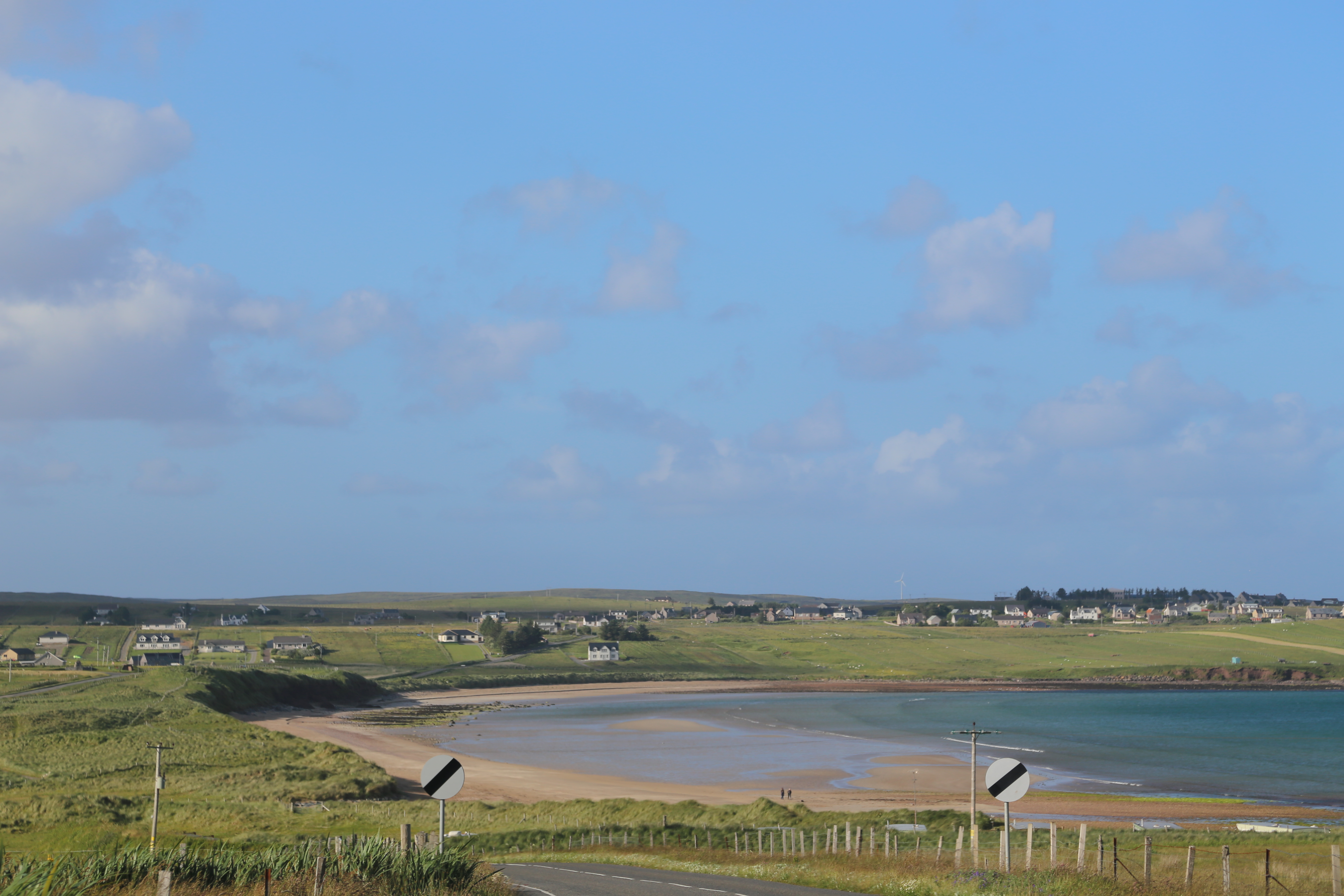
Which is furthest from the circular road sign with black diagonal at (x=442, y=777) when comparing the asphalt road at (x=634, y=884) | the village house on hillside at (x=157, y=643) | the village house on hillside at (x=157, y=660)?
the village house on hillside at (x=157, y=643)

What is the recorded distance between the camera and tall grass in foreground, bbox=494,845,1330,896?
800 inches

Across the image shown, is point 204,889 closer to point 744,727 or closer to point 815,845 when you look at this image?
point 815,845

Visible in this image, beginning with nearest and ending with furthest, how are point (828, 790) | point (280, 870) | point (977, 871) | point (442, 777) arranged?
point (280, 870)
point (442, 777)
point (977, 871)
point (828, 790)

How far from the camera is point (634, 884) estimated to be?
2348 cm

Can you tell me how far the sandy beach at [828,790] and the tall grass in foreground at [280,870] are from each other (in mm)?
33488

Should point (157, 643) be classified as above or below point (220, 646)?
above

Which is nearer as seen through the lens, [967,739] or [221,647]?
[967,739]

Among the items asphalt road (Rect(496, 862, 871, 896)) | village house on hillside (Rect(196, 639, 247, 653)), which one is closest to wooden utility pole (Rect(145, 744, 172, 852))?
asphalt road (Rect(496, 862, 871, 896))

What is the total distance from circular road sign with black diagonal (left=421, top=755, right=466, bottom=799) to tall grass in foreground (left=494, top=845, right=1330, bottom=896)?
926 centimetres

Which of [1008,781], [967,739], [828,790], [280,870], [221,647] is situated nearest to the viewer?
[280,870]

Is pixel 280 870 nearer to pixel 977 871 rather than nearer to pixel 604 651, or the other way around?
pixel 977 871

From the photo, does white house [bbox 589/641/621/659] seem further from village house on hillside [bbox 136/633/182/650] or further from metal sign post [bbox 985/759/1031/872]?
metal sign post [bbox 985/759/1031/872]

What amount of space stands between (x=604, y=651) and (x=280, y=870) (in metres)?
169

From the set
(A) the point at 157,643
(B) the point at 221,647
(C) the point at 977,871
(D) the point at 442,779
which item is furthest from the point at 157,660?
(D) the point at 442,779
